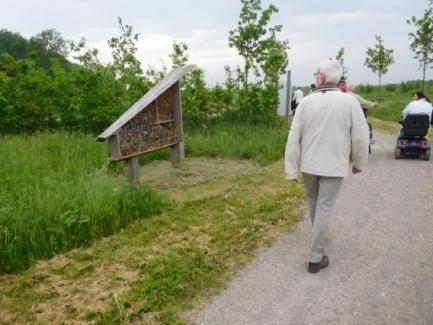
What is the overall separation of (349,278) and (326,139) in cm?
132

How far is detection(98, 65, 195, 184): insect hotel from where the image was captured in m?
6.07

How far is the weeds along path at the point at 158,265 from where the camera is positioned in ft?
10.8

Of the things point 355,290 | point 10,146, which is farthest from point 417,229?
point 10,146

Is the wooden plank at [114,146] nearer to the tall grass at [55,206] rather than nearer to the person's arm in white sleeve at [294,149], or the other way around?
the tall grass at [55,206]

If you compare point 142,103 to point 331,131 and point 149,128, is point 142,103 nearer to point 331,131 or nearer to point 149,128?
point 149,128

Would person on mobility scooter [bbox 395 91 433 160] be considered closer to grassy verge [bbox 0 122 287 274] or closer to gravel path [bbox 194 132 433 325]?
gravel path [bbox 194 132 433 325]

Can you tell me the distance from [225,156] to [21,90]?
5.43 metres

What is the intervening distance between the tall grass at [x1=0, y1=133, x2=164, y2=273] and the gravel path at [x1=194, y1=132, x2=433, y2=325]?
183 centimetres

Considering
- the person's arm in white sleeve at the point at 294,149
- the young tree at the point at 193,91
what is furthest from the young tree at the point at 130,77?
the person's arm in white sleeve at the point at 294,149

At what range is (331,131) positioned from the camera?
365cm

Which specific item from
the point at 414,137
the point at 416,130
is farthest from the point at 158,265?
the point at 414,137

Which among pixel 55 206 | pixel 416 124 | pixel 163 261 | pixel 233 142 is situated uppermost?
pixel 416 124

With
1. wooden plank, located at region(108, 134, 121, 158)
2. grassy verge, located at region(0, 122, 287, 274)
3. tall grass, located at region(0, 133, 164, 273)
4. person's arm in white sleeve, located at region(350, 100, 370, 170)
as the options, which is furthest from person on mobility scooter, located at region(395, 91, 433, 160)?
wooden plank, located at region(108, 134, 121, 158)

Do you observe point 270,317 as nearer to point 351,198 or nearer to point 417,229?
point 417,229
